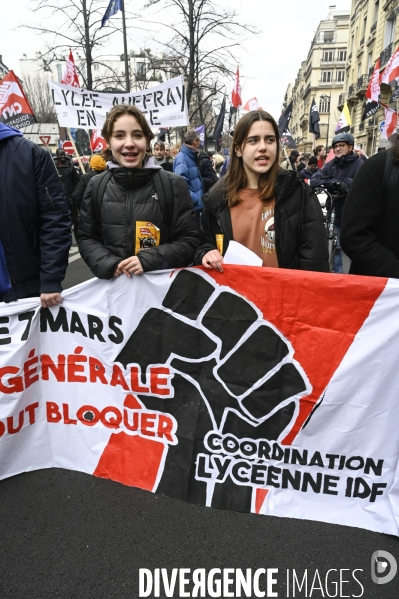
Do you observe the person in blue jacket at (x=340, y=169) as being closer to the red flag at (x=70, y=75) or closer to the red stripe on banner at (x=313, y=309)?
the red stripe on banner at (x=313, y=309)

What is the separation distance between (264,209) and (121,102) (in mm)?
6036

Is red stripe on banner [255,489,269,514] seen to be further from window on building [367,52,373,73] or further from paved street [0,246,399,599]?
window on building [367,52,373,73]

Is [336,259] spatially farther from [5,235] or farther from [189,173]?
[5,235]

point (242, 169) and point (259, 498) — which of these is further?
point (242, 169)

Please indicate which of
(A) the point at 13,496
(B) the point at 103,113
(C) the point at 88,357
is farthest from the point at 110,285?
(B) the point at 103,113

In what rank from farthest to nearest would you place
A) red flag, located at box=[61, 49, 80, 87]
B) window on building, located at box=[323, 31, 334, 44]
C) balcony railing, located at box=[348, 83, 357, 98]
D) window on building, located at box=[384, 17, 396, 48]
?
1. window on building, located at box=[323, 31, 334, 44]
2. balcony railing, located at box=[348, 83, 357, 98]
3. window on building, located at box=[384, 17, 396, 48]
4. red flag, located at box=[61, 49, 80, 87]

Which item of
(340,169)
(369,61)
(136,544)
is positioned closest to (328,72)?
(369,61)

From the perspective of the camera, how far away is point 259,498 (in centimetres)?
235

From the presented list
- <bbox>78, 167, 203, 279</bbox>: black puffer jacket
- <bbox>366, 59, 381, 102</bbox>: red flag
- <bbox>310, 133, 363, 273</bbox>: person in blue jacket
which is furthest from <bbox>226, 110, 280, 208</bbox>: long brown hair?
<bbox>366, 59, 381, 102</bbox>: red flag

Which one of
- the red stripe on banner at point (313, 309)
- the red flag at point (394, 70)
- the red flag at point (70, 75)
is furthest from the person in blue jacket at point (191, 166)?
the red flag at point (70, 75)

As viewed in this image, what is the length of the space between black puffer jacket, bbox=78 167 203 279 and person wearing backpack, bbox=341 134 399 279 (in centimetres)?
88

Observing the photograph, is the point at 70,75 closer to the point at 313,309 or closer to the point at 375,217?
the point at 375,217

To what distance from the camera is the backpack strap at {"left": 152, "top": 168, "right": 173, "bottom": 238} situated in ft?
8.49

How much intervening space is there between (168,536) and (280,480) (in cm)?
64
